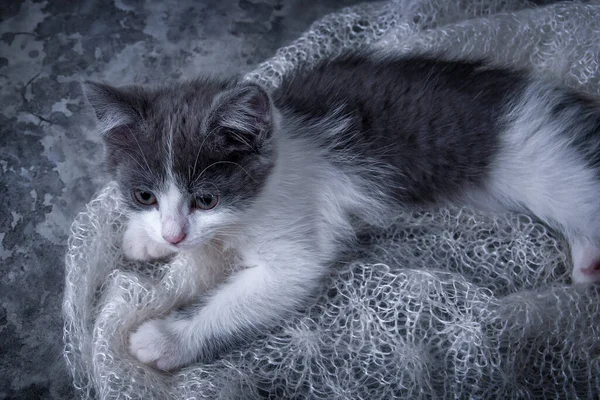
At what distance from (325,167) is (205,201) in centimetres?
39

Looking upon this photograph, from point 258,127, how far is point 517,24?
1137 millimetres

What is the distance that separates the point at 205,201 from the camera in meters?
1.33

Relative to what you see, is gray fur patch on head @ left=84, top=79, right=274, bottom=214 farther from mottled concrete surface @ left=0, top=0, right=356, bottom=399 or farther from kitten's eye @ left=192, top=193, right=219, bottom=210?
mottled concrete surface @ left=0, top=0, right=356, bottom=399

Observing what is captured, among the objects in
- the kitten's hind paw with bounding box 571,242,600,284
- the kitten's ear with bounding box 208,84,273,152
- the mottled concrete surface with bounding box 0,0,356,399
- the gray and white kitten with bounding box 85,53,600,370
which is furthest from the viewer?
the mottled concrete surface with bounding box 0,0,356,399

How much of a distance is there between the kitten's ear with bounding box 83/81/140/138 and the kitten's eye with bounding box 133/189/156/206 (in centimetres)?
16

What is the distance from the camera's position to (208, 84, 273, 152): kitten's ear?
4.01 ft

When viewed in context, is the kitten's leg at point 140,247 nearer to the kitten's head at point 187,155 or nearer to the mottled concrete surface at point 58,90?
the kitten's head at point 187,155

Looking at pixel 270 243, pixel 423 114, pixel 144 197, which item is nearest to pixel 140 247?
pixel 144 197

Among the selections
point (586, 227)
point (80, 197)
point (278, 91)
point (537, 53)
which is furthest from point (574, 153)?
point (80, 197)

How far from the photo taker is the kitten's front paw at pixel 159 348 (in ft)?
4.47

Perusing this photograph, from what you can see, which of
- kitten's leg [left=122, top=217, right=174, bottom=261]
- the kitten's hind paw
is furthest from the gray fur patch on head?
the kitten's hind paw

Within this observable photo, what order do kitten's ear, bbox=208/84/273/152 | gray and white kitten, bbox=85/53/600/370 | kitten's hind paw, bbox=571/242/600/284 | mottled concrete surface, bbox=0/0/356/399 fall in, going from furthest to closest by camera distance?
mottled concrete surface, bbox=0/0/356/399 < kitten's hind paw, bbox=571/242/600/284 < gray and white kitten, bbox=85/53/600/370 < kitten's ear, bbox=208/84/273/152

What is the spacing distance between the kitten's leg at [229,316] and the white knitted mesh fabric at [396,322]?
0.04m

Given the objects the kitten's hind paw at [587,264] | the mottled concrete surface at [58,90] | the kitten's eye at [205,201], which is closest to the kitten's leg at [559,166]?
the kitten's hind paw at [587,264]
